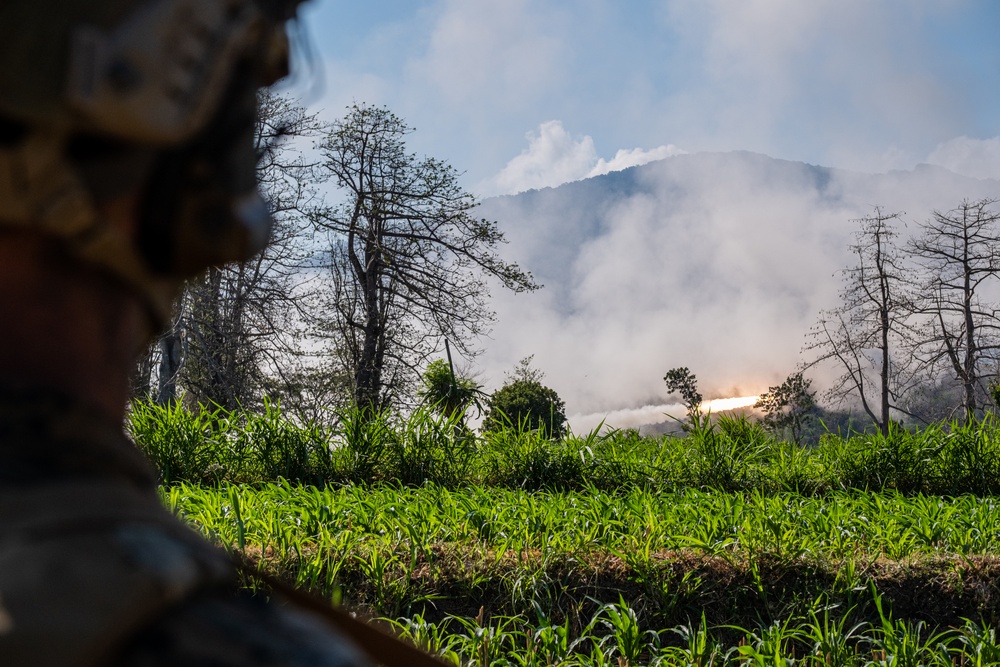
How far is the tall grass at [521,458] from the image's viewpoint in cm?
655

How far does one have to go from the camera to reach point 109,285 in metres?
0.75

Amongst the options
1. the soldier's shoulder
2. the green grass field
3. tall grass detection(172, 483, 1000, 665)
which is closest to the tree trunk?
the green grass field

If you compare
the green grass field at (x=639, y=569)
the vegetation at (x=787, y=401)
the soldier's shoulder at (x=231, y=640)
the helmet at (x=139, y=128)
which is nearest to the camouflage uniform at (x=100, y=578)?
the soldier's shoulder at (x=231, y=640)

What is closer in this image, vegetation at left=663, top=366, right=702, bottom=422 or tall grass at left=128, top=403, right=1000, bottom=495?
tall grass at left=128, top=403, right=1000, bottom=495

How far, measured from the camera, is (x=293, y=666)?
606 millimetres

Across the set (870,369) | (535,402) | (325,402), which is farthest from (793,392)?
(325,402)

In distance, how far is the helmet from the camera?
67 centimetres

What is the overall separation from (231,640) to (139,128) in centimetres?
40

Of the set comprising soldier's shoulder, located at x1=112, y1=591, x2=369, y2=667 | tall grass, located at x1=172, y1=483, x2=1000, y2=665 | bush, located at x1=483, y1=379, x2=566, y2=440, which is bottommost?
tall grass, located at x1=172, y1=483, x2=1000, y2=665

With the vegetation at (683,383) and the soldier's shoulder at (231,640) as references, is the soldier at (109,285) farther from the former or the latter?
the vegetation at (683,383)

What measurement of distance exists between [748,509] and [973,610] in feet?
4.41

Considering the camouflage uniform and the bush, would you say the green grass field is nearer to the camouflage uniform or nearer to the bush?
the camouflage uniform

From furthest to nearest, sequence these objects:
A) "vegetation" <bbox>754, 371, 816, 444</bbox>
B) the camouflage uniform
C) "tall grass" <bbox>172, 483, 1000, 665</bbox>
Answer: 1. "vegetation" <bbox>754, 371, 816, 444</bbox>
2. "tall grass" <bbox>172, 483, 1000, 665</bbox>
3. the camouflage uniform

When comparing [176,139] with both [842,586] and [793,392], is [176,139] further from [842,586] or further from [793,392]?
[793,392]
